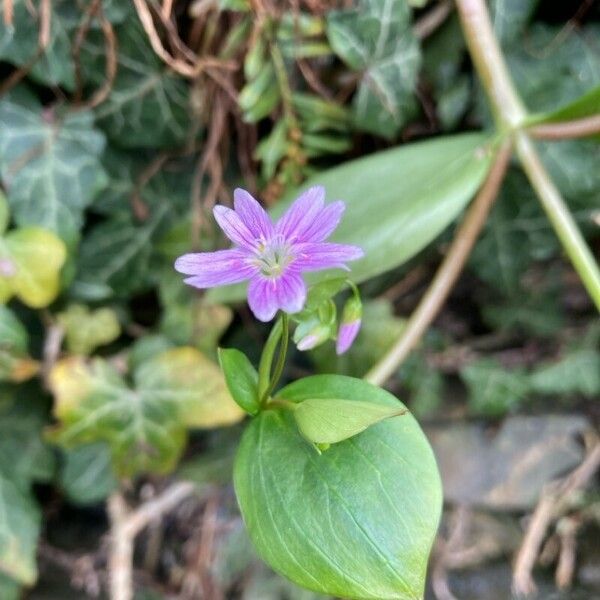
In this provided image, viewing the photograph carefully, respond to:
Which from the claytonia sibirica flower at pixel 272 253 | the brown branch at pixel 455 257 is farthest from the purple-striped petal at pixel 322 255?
the brown branch at pixel 455 257

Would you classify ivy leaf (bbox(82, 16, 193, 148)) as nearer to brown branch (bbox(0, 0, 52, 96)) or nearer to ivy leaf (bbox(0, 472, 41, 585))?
brown branch (bbox(0, 0, 52, 96))

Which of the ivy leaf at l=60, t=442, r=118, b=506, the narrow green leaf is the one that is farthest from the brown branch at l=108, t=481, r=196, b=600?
the narrow green leaf

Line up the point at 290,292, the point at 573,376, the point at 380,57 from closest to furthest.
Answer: the point at 290,292, the point at 380,57, the point at 573,376

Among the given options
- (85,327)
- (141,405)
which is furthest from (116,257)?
(141,405)

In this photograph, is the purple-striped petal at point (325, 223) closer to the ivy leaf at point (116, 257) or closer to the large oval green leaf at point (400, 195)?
the large oval green leaf at point (400, 195)

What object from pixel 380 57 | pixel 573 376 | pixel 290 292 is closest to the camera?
pixel 290 292

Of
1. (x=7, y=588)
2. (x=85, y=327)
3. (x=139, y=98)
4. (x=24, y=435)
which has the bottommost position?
(x=7, y=588)

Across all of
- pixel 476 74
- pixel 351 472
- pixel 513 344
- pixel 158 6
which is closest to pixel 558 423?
pixel 513 344

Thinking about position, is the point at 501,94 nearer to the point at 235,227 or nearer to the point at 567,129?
the point at 567,129
